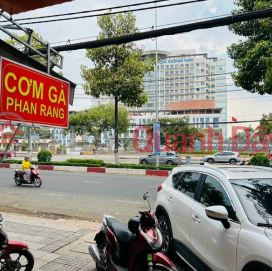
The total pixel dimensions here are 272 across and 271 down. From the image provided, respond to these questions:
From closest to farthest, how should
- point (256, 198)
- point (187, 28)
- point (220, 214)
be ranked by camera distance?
1. point (220, 214)
2. point (256, 198)
3. point (187, 28)

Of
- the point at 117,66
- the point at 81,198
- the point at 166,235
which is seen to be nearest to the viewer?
the point at 166,235

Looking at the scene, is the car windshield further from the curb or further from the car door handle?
the curb

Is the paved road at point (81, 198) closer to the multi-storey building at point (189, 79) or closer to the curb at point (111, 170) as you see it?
the curb at point (111, 170)

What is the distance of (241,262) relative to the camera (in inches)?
101

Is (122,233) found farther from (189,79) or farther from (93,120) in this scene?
(189,79)

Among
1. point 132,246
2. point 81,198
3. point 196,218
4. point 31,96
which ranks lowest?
point 81,198

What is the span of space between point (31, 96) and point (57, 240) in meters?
3.23

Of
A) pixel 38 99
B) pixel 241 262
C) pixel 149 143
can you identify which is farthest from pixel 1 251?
pixel 149 143

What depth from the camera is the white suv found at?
8.39 ft

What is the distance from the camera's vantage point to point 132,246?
10.1 ft

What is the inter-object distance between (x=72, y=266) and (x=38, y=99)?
8.35 feet

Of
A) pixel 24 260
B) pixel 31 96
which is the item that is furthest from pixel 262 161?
pixel 31 96

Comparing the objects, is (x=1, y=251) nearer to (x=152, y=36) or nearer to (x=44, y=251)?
(x=44, y=251)

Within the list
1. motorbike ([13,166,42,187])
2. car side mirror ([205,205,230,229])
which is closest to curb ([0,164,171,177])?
motorbike ([13,166,42,187])
